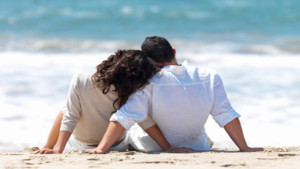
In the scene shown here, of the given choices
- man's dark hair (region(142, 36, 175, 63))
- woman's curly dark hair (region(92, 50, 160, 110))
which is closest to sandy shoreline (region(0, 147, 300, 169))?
woman's curly dark hair (region(92, 50, 160, 110))

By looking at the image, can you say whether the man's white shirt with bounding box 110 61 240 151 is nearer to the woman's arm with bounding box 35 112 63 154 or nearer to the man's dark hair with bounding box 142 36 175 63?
the man's dark hair with bounding box 142 36 175 63

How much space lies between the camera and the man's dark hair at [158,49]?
363 cm

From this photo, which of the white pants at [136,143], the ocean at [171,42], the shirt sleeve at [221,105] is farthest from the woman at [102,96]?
the ocean at [171,42]

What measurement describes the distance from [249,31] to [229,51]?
2559 mm

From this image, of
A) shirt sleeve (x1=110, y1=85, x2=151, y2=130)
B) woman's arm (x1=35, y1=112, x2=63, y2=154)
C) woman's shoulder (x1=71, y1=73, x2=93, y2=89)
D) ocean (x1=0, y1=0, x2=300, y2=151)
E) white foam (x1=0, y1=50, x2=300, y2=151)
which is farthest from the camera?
ocean (x1=0, y1=0, x2=300, y2=151)

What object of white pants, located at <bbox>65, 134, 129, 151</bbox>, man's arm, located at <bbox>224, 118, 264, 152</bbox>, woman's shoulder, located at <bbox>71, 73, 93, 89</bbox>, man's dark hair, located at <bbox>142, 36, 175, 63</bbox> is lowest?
white pants, located at <bbox>65, 134, 129, 151</bbox>

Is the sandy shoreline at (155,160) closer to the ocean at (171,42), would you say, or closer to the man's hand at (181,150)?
the man's hand at (181,150)

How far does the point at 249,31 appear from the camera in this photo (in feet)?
43.2

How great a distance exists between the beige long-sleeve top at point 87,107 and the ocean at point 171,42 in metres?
1.59

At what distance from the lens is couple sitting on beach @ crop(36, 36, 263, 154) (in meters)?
3.58

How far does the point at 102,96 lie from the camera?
3.71 m

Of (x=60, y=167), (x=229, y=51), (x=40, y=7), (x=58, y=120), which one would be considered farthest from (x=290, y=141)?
(x=40, y=7)

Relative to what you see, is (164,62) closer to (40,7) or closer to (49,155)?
(49,155)

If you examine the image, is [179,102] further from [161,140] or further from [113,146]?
[113,146]
